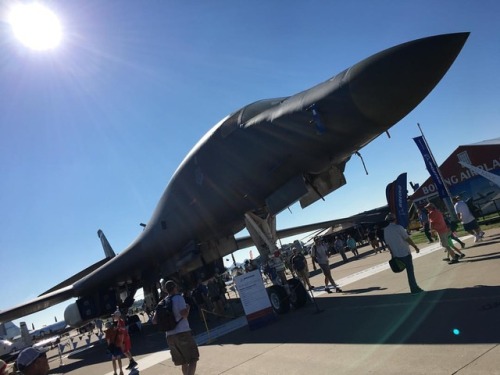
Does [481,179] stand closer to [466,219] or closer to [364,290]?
[466,219]

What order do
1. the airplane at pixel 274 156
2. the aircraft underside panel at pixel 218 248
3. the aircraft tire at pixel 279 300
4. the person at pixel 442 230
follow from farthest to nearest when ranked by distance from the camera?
the aircraft underside panel at pixel 218 248 < the person at pixel 442 230 < the aircraft tire at pixel 279 300 < the airplane at pixel 274 156

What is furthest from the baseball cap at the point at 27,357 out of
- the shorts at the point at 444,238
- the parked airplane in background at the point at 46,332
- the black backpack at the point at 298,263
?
the parked airplane in background at the point at 46,332

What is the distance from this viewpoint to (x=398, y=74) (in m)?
4.89

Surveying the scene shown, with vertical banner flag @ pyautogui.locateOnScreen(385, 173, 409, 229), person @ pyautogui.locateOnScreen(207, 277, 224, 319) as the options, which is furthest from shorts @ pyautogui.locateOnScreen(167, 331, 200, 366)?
person @ pyautogui.locateOnScreen(207, 277, 224, 319)

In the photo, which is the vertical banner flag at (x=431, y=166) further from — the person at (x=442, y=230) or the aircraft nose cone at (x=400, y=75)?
the aircraft nose cone at (x=400, y=75)

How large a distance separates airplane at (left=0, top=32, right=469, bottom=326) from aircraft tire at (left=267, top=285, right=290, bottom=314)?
0.05m

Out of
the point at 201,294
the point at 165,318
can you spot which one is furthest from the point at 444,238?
the point at 201,294

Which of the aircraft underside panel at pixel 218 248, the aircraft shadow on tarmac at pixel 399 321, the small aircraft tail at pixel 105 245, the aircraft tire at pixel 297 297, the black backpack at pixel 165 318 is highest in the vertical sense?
the small aircraft tail at pixel 105 245

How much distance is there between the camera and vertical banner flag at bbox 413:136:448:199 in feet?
51.4

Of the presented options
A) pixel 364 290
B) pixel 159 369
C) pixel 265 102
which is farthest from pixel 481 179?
pixel 159 369

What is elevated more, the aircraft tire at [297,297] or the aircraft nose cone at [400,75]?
the aircraft nose cone at [400,75]

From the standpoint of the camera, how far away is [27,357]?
269 centimetres

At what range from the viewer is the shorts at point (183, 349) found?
4.66 m

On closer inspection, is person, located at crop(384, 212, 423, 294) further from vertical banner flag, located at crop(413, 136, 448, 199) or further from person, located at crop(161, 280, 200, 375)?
vertical banner flag, located at crop(413, 136, 448, 199)
